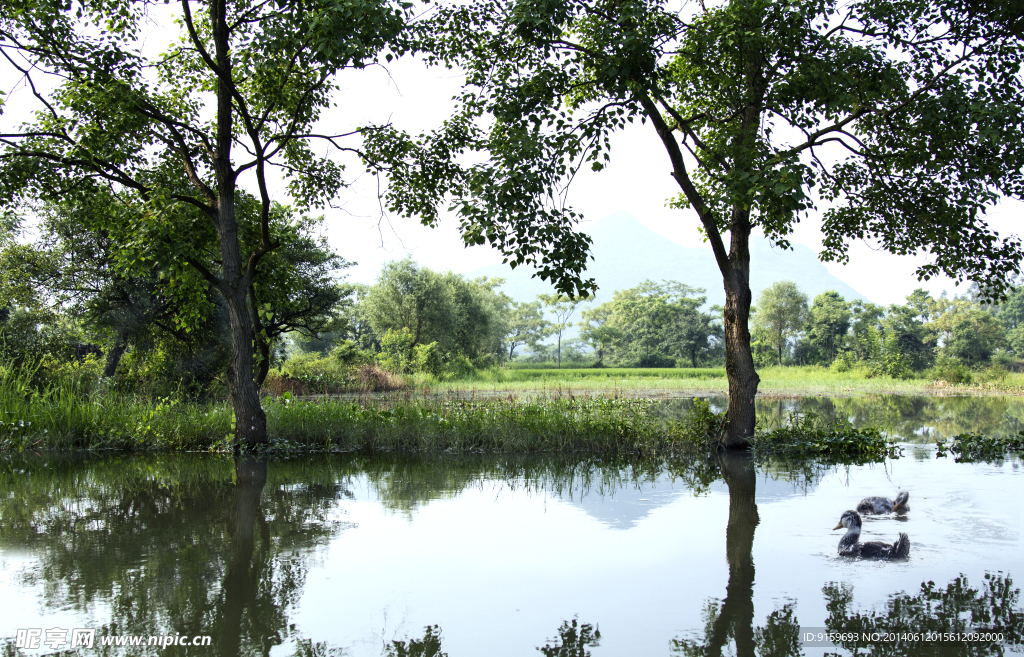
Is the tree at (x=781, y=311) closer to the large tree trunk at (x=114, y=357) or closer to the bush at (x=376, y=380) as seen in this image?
the bush at (x=376, y=380)

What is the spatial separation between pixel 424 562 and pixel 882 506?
15.3ft

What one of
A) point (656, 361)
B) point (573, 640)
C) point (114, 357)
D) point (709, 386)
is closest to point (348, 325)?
point (709, 386)

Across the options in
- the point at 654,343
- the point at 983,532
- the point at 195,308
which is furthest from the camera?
the point at 654,343

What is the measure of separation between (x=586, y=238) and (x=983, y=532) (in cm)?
499

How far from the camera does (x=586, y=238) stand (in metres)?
8.02

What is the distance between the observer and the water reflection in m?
3.81

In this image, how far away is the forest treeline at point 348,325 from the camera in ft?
50.4

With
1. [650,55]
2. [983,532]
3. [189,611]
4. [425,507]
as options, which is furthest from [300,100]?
[983,532]

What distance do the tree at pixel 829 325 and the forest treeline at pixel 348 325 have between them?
0.11m

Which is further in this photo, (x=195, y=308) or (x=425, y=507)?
(x=195, y=308)

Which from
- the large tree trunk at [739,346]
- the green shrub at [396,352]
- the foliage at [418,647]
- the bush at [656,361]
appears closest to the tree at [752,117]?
the large tree trunk at [739,346]

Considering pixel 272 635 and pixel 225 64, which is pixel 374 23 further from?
pixel 272 635

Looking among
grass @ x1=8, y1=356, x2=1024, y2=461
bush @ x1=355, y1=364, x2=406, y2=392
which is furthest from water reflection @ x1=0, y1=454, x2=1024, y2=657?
bush @ x1=355, y1=364, x2=406, y2=392

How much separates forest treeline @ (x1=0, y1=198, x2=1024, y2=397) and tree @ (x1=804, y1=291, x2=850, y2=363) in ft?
0.36
